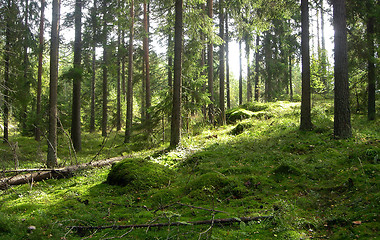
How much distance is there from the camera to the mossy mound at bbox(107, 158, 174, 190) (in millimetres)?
6468

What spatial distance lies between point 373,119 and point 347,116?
15.9 ft

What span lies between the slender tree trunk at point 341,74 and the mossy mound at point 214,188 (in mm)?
5846

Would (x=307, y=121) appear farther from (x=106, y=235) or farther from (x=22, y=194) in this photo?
(x=22, y=194)

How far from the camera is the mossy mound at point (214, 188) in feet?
17.8

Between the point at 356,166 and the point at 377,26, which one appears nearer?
the point at 356,166

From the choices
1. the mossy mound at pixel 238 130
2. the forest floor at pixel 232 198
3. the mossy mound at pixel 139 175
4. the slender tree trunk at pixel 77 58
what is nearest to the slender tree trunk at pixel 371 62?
the forest floor at pixel 232 198

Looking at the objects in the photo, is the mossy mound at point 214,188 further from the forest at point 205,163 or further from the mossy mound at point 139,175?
the mossy mound at point 139,175

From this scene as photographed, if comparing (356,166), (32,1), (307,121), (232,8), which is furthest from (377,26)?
(32,1)

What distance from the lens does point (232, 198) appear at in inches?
209

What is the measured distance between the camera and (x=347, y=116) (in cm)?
923

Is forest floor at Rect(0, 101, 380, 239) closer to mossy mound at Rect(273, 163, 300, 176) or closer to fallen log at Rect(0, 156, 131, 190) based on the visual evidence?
mossy mound at Rect(273, 163, 300, 176)

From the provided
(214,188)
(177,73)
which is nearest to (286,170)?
(214,188)

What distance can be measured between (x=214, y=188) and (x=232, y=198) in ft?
1.63

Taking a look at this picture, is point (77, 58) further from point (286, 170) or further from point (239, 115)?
point (286, 170)
